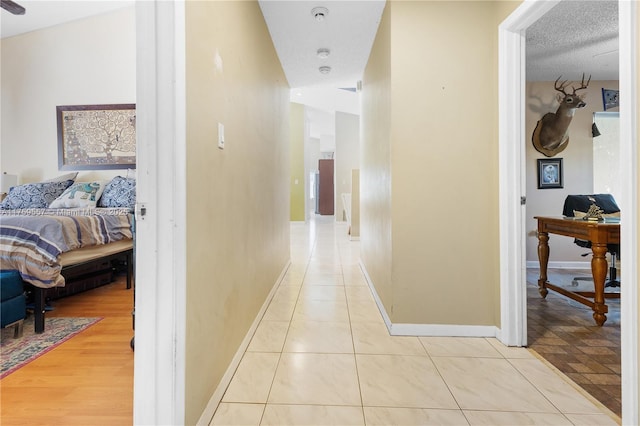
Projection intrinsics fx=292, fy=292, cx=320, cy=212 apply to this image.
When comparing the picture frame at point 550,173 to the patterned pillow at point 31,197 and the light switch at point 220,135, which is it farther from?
the patterned pillow at point 31,197

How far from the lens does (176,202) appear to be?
0.94 m

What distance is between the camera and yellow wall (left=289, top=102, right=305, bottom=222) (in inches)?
320

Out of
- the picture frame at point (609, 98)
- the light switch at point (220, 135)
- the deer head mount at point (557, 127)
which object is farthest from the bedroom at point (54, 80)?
the picture frame at point (609, 98)

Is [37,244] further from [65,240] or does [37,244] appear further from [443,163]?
[443,163]

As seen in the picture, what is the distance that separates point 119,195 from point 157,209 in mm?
2838

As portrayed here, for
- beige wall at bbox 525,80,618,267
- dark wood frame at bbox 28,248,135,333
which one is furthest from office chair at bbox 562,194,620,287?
dark wood frame at bbox 28,248,135,333

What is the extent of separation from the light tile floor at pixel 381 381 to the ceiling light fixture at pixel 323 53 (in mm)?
2468

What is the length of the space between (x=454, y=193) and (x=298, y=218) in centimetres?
681

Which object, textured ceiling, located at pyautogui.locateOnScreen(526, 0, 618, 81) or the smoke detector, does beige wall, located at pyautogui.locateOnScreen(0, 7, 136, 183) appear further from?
textured ceiling, located at pyautogui.locateOnScreen(526, 0, 618, 81)

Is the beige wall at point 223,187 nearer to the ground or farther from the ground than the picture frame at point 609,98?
nearer to the ground

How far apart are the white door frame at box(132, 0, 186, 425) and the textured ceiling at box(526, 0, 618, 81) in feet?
9.80

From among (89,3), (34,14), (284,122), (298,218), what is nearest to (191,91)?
(284,122)

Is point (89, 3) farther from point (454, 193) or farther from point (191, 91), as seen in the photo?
point (454, 193)

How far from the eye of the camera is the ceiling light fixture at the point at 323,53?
2.88m
